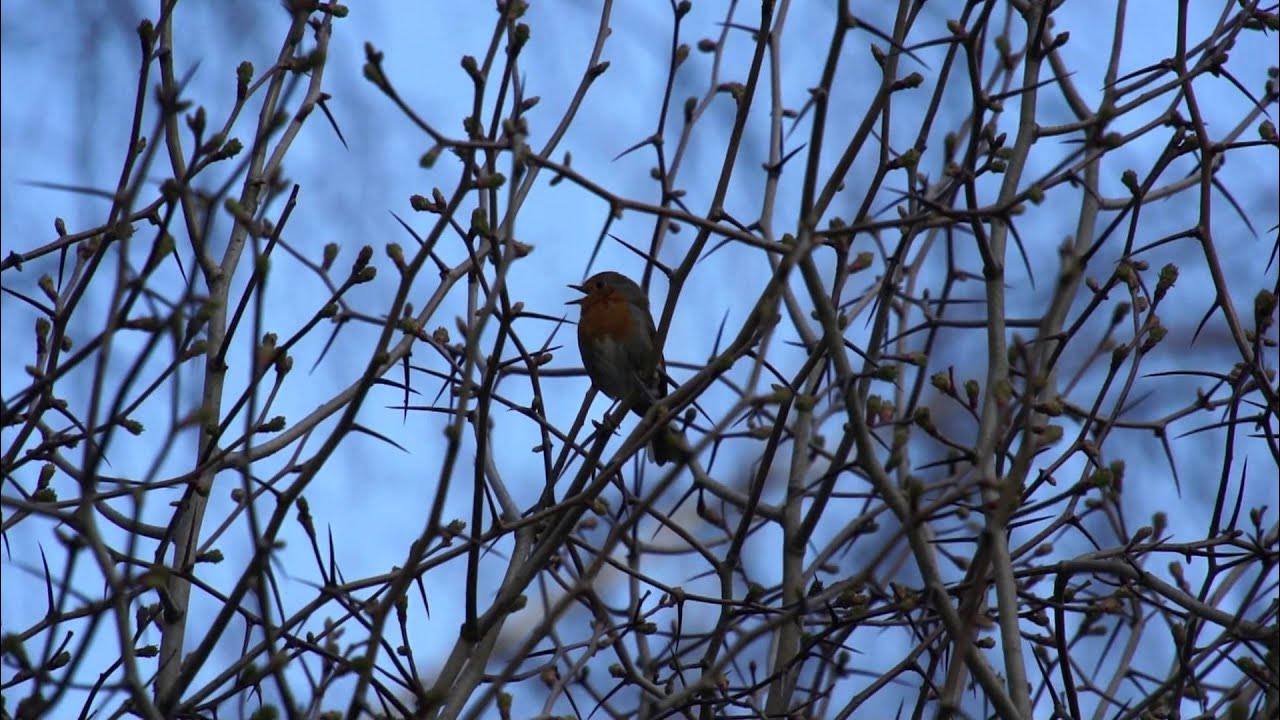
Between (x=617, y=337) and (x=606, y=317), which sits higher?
(x=606, y=317)

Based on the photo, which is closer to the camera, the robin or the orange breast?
the robin

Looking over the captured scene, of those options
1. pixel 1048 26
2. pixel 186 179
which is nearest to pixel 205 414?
pixel 186 179

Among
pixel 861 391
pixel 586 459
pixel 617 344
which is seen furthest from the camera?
pixel 617 344

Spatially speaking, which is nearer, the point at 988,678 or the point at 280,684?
the point at 280,684

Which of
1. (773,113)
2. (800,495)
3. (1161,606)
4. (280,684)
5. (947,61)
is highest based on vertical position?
(773,113)

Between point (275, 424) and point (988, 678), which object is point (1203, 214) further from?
point (275, 424)

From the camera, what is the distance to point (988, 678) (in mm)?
2664

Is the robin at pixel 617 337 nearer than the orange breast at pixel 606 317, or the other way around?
the robin at pixel 617 337

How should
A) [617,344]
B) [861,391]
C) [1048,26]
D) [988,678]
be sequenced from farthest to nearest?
[617,344] < [1048,26] < [861,391] < [988,678]

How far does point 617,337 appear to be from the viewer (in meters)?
5.64

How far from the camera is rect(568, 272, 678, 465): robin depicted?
5441 millimetres

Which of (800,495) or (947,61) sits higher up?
(947,61)

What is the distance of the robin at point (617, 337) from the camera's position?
544cm

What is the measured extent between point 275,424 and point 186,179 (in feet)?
4.39
